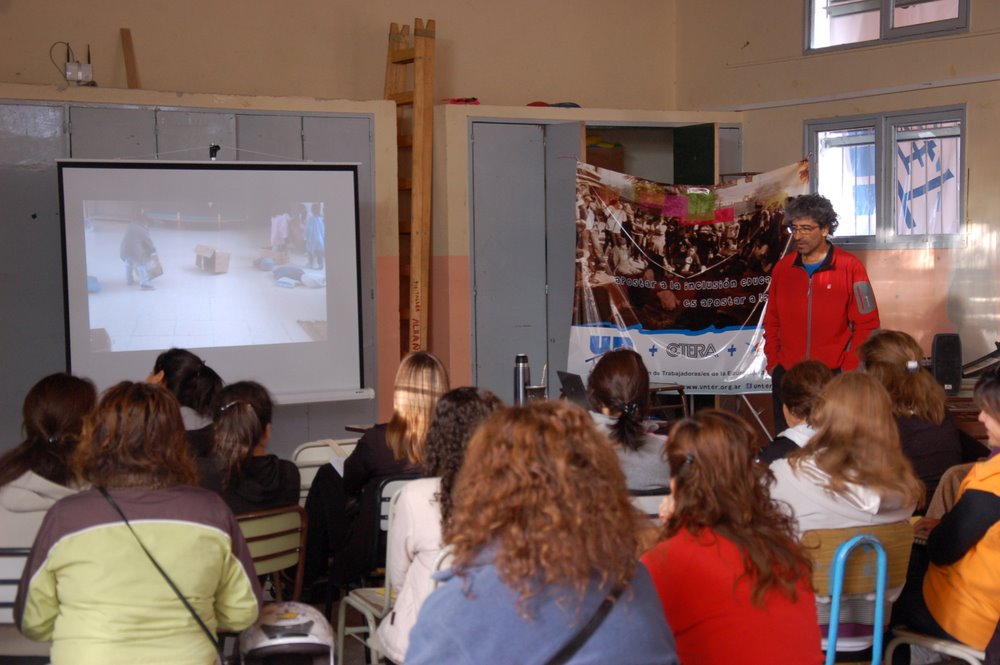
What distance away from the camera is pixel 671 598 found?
1867 mm

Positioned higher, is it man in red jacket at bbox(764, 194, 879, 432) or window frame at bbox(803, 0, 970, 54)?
window frame at bbox(803, 0, 970, 54)

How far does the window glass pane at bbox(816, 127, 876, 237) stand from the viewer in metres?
6.93

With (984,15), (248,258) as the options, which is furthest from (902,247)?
(248,258)

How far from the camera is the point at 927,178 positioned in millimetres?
6637

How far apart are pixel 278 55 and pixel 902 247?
4.41 metres

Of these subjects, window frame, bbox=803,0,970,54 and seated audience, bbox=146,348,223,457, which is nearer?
seated audience, bbox=146,348,223,457

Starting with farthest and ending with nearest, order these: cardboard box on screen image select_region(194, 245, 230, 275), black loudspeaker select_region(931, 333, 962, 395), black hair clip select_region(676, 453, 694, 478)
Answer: cardboard box on screen image select_region(194, 245, 230, 275), black loudspeaker select_region(931, 333, 962, 395), black hair clip select_region(676, 453, 694, 478)

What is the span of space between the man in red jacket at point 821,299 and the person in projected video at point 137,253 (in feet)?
11.4

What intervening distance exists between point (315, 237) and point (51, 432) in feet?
11.9

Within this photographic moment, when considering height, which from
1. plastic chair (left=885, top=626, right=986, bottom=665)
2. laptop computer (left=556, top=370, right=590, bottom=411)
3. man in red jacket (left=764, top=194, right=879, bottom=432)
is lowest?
plastic chair (left=885, top=626, right=986, bottom=665)

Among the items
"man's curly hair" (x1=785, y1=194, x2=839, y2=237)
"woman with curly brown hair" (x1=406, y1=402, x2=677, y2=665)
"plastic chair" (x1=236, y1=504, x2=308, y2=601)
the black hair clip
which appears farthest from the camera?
"man's curly hair" (x1=785, y1=194, x2=839, y2=237)

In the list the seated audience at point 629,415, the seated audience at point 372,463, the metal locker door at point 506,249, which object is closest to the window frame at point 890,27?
the metal locker door at point 506,249

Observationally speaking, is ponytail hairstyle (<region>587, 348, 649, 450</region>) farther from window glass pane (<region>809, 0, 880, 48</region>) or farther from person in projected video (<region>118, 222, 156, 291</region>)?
window glass pane (<region>809, 0, 880, 48</region>)

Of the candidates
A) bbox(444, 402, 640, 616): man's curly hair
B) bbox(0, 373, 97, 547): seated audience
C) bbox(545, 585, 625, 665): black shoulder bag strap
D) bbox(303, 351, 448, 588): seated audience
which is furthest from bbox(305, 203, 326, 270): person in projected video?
bbox(545, 585, 625, 665): black shoulder bag strap
